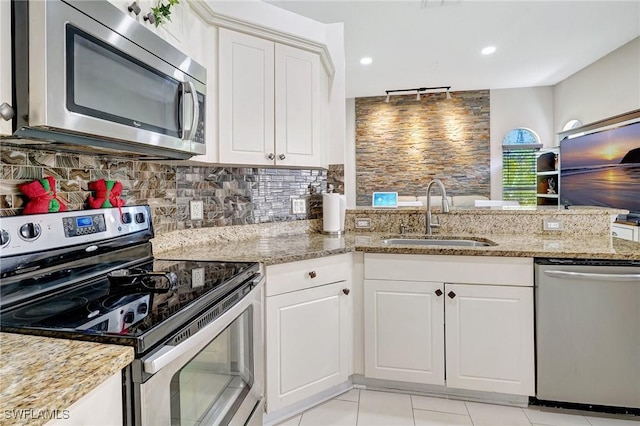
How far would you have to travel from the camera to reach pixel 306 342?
1778mm

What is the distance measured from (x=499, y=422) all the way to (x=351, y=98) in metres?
5.79

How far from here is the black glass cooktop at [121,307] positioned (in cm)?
79

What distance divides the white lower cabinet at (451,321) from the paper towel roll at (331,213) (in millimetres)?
527

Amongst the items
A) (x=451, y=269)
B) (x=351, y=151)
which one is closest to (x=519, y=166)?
(x=351, y=151)

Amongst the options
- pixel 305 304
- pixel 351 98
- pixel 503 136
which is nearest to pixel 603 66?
pixel 503 136

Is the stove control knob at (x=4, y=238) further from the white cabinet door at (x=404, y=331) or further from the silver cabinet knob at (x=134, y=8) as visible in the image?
the white cabinet door at (x=404, y=331)

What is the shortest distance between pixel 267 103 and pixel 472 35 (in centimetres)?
292

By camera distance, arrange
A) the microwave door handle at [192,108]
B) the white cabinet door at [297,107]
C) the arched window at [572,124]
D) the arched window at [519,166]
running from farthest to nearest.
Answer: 1. the arched window at [519,166]
2. the arched window at [572,124]
3. the white cabinet door at [297,107]
4. the microwave door handle at [192,108]

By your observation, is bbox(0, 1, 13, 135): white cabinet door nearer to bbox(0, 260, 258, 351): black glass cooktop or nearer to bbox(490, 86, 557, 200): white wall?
bbox(0, 260, 258, 351): black glass cooktop

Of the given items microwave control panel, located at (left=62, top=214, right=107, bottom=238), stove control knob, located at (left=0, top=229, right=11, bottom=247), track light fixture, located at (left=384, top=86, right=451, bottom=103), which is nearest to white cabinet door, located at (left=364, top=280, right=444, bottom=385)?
microwave control panel, located at (left=62, top=214, right=107, bottom=238)

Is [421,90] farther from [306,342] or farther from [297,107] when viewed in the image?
[306,342]

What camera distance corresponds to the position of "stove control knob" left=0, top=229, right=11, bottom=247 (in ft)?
3.19

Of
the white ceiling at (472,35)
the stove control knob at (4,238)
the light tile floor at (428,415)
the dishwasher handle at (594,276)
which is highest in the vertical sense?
the white ceiling at (472,35)

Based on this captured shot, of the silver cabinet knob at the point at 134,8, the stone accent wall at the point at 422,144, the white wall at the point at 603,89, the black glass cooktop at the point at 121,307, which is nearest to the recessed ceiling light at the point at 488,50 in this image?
the white wall at the point at 603,89
